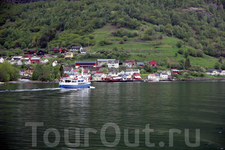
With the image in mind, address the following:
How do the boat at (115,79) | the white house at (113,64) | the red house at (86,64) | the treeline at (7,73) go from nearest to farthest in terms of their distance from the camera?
the treeline at (7,73), the boat at (115,79), the red house at (86,64), the white house at (113,64)

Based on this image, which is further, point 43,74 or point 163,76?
point 163,76

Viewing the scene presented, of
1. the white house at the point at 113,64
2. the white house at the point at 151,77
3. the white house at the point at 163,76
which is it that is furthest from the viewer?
the white house at the point at 113,64

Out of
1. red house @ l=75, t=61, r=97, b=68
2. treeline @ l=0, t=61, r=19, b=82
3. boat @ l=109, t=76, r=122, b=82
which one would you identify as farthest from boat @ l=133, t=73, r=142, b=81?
treeline @ l=0, t=61, r=19, b=82

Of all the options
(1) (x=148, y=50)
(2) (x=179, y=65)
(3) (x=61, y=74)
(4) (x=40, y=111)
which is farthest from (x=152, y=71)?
(4) (x=40, y=111)

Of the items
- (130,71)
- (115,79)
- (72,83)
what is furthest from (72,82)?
(130,71)

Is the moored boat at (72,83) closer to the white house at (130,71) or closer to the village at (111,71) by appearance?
the village at (111,71)

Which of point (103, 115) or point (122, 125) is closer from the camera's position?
point (122, 125)

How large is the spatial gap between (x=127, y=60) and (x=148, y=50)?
28285 mm

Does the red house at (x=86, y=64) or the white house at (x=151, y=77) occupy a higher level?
the red house at (x=86, y=64)

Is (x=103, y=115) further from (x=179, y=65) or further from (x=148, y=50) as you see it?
(x=148, y=50)

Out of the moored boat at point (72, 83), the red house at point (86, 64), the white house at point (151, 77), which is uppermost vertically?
the red house at point (86, 64)

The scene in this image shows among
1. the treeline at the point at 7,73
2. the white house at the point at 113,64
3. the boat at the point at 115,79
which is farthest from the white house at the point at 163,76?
the treeline at the point at 7,73

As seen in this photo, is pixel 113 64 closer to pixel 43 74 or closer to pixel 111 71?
pixel 111 71

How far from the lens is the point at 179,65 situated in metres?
175
